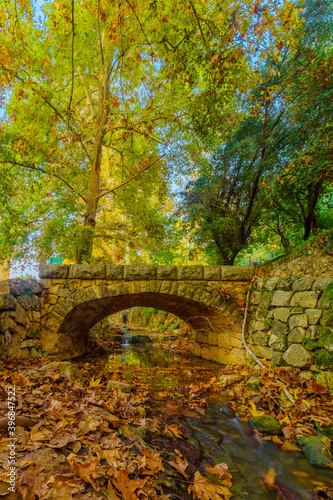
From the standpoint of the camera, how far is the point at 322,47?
16.1 feet

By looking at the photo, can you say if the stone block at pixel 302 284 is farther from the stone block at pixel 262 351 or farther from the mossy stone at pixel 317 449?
the mossy stone at pixel 317 449

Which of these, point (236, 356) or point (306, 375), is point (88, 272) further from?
point (306, 375)

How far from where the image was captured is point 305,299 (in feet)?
12.7

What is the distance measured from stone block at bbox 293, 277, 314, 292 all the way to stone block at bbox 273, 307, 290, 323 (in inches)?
14.7

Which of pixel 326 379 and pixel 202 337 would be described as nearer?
pixel 326 379

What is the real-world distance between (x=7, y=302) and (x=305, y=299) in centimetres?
478

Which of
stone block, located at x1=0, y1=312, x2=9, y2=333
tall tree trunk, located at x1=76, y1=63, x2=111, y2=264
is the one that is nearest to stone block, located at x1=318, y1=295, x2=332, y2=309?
tall tree trunk, located at x1=76, y1=63, x2=111, y2=264

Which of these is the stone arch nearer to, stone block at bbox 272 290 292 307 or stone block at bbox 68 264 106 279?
stone block at bbox 68 264 106 279

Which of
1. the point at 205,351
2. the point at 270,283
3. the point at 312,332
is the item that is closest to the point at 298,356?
the point at 312,332

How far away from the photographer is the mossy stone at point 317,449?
225 centimetres

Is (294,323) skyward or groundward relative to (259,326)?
skyward

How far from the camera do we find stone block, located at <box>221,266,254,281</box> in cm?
536

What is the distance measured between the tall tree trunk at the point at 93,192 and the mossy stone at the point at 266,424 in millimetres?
4412

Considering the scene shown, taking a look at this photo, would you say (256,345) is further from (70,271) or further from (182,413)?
(70,271)
